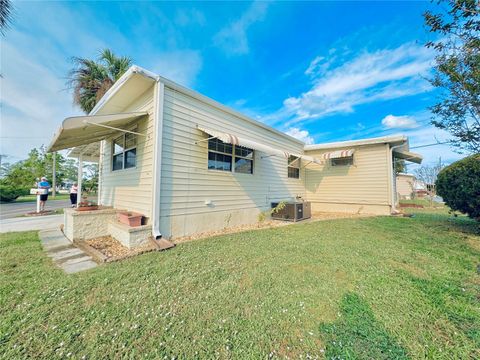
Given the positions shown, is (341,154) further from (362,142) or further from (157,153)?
(157,153)

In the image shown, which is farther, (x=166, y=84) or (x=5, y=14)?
(x=166, y=84)

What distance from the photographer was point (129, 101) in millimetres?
5723

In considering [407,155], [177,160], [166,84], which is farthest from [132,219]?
[407,155]

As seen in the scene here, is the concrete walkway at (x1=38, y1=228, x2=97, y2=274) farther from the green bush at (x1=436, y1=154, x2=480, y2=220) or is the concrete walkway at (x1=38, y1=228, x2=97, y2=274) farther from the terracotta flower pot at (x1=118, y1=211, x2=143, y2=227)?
the green bush at (x1=436, y1=154, x2=480, y2=220)


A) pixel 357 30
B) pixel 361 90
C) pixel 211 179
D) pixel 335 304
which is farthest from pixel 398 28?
pixel 335 304

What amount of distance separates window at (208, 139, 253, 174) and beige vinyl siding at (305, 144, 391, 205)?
520 centimetres

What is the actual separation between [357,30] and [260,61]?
502cm

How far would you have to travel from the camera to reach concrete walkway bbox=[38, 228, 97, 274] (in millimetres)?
3432

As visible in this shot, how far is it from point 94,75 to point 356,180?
1590 cm

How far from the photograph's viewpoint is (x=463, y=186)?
5484 mm

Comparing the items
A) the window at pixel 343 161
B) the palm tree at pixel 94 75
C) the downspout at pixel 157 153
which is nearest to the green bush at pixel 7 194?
the palm tree at pixel 94 75

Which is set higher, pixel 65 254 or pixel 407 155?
pixel 407 155

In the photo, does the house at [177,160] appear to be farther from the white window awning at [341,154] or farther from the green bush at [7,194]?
the green bush at [7,194]

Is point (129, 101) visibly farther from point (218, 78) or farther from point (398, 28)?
point (398, 28)
